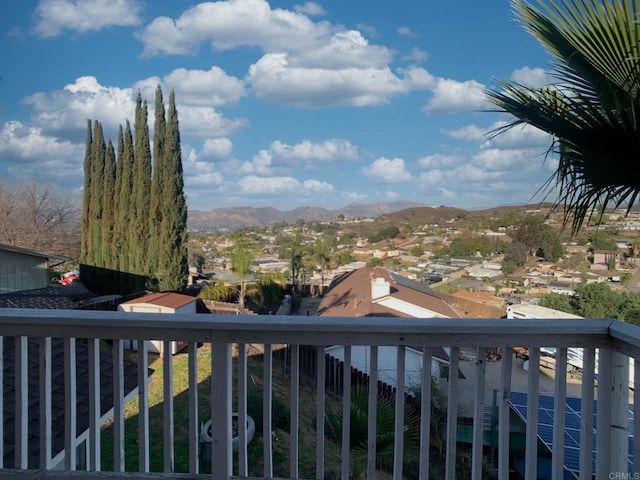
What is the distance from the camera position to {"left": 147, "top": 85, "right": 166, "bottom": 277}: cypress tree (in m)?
20.2

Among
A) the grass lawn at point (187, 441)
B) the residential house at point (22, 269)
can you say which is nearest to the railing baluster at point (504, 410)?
the grass lawn at point (187, 441)

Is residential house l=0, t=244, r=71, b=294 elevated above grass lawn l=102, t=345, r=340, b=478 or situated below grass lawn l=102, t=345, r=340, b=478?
above

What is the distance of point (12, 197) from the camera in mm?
22156

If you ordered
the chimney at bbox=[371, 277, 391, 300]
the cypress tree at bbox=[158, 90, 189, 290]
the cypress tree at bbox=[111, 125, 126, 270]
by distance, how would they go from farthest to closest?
the cypress tree at bbox=[111, 125, 126, 270], the cypress tree at bbox=[158, 90, 189, 290], the chimney at bbox=[371, 277, 391, 300]

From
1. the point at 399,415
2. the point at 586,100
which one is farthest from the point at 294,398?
the point at 586,100

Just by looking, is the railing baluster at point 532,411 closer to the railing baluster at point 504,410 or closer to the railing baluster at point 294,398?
the railing baluster at point 504,410

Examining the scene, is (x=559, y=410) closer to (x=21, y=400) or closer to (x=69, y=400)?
(x=69, y=400)

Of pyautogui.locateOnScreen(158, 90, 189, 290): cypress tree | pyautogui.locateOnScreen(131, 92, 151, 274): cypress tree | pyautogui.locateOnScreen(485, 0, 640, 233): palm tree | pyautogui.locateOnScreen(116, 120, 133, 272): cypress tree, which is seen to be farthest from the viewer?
pyautogui.locateOnScreen(116, 120, 133, 272): cypress tree

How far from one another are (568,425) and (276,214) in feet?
112

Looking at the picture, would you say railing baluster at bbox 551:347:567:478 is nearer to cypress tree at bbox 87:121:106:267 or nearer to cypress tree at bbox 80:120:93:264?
cypress tree at bbox 87:121:106:267

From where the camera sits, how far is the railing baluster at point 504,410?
1.42 meters

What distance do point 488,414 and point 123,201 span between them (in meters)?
21.9

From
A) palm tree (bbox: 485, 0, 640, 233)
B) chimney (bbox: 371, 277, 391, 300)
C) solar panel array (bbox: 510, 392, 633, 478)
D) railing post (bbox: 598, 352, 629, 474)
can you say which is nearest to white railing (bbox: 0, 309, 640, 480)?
railing post (bbox: 598, 352, 629, 474)

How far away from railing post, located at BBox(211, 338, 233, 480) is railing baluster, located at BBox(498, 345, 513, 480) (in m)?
0.92
